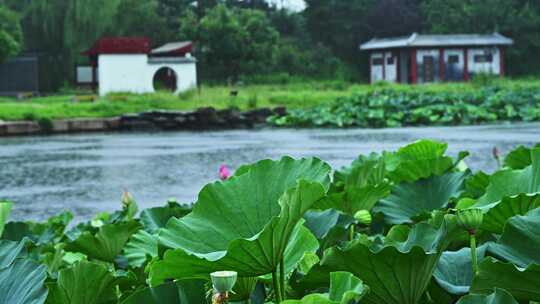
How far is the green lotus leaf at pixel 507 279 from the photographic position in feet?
2.28

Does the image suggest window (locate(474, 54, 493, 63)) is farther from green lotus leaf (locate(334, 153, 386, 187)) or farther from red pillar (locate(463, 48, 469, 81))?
green lotus leaf (locate(334, 153, 386, 187))

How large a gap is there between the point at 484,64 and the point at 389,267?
29.1 metres

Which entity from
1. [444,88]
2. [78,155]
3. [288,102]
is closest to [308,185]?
[78,155]

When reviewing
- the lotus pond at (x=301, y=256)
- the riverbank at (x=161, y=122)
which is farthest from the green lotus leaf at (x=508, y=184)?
the riverbank at (x=161, y=122)

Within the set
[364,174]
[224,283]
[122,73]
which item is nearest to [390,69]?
[122,73]

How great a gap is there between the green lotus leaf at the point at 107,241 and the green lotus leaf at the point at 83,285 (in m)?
0.52

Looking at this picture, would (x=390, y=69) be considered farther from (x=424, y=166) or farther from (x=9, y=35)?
(x=424, y=166)

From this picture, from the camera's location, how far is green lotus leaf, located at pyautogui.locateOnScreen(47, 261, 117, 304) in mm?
789

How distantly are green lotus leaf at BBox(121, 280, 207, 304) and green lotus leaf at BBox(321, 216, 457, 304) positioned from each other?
0.34 ft

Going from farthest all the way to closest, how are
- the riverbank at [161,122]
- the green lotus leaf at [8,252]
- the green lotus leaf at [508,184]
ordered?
the riverbank at [161,122] → the green lotus leaf at [508,184] → the green lotus leaf at [8,252]

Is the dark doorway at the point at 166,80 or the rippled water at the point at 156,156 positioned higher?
the dark doorway at the point at 166,80

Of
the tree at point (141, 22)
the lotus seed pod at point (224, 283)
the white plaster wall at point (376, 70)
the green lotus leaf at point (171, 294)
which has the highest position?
the tree at point (141, 22)

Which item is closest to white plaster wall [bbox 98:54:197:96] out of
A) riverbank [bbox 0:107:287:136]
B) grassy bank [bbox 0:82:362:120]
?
grassy bank [bbox 0:82:362:120]

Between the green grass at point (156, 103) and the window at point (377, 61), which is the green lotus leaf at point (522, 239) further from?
the window at point (377, 61)
